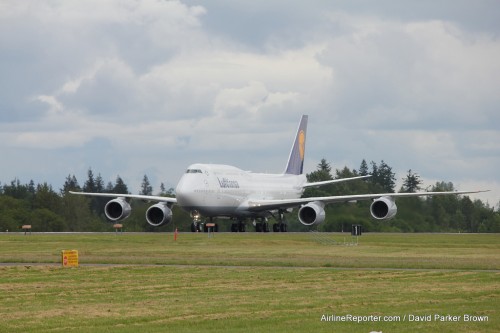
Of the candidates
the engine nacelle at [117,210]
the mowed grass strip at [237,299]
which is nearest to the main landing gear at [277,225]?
the engine nacelle at [117,210]

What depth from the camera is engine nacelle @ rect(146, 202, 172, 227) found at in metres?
76.9

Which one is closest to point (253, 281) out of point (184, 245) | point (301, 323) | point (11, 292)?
point (11, 292)

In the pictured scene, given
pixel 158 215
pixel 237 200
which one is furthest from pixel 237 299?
pixel 237 200

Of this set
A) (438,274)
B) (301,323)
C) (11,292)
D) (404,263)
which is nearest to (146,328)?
(301,323)

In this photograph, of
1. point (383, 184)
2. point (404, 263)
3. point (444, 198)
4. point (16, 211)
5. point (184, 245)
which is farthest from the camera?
point (383, 184)

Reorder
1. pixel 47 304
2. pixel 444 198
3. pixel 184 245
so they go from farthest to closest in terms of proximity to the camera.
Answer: pixel 444 198 → pixel 184 245 → pixel 47 304

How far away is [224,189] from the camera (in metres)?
77.7

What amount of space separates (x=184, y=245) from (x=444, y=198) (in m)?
40.2

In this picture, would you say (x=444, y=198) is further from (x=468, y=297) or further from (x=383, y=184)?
(x=468, y=297)

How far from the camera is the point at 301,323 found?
2278 centimetres

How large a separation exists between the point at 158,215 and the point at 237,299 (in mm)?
50336

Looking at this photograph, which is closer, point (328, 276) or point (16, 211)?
point (328, 276)

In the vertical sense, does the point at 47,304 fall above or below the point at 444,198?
below

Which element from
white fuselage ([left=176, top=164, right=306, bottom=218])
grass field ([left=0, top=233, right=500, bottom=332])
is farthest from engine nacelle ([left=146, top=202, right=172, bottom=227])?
grass field ([left=0, top=233, right=500, bottom=332])
